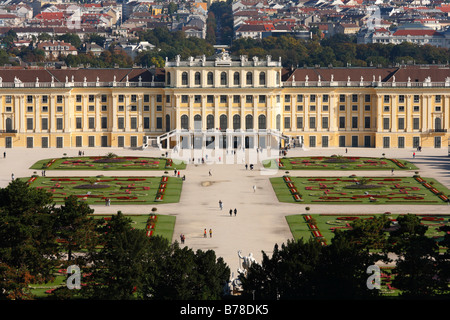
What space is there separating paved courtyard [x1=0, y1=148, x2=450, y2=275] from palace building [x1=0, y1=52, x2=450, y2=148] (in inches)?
163

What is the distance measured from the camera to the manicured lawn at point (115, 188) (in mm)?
98812

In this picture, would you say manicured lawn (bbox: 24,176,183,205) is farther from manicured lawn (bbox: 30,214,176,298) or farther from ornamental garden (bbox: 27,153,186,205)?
manicured lawn (bbox: 30,214,176,298)

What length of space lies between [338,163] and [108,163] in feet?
76.4

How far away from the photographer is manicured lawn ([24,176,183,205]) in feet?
324

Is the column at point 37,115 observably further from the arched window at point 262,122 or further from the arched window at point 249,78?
the arched window at point 262,122

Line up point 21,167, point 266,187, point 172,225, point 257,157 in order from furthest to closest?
point 257,157 < point 21,167 < point 266,187 < point 172,225

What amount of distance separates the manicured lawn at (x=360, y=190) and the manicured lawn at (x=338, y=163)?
26.7 feet

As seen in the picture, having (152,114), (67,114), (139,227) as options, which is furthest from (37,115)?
(139,227)

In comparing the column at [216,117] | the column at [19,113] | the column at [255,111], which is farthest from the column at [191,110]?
the column at [19,113]

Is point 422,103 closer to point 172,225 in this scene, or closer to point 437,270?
point 172,225

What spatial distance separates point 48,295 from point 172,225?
23306mm

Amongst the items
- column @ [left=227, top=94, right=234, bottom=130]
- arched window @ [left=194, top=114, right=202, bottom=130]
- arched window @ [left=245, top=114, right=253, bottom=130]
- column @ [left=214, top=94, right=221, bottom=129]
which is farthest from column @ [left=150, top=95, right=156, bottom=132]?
arched window @ [left=245, top=114, right=253, bottom=130]

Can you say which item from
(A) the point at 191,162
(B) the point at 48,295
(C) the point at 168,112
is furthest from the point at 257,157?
(B) the point at 48,295

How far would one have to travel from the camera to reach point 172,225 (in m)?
86.0
